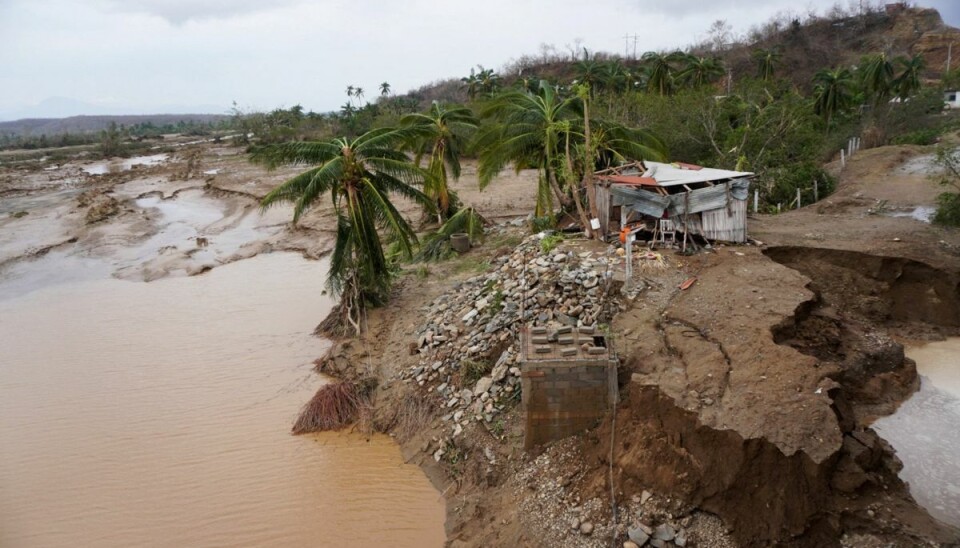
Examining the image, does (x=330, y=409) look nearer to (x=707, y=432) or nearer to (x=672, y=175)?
(x=707, y=432)

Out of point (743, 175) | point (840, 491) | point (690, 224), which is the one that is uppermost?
point (743, 175)

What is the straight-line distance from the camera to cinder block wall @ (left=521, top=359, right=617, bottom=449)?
26.4ft

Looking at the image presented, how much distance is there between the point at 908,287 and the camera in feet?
40.1

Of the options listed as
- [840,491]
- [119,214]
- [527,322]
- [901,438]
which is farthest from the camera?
[119,214]

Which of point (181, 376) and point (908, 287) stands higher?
point (908, 287)

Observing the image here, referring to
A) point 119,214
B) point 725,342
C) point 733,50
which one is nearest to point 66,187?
point 119,214

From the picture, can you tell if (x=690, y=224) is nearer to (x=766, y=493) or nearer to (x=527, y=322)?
(x=527, y=322)

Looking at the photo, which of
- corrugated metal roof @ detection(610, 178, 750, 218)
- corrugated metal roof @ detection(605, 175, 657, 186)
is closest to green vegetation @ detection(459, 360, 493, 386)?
corrugated metal roof @ detection(610, 178, 750, 218)

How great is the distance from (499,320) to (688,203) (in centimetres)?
522

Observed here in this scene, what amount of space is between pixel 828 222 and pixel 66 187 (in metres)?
49.3

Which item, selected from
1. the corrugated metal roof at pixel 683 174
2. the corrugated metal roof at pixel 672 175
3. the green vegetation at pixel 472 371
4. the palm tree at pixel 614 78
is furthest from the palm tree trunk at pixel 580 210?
the palm tree at pixel 614 78

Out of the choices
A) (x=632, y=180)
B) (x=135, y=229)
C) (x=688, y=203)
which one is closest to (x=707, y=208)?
(x=688, y=203)

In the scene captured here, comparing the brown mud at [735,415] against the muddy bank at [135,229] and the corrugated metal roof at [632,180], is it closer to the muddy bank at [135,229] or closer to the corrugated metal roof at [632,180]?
the corrugated metal roof at [632,180]

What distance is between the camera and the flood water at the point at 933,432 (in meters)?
7.48
